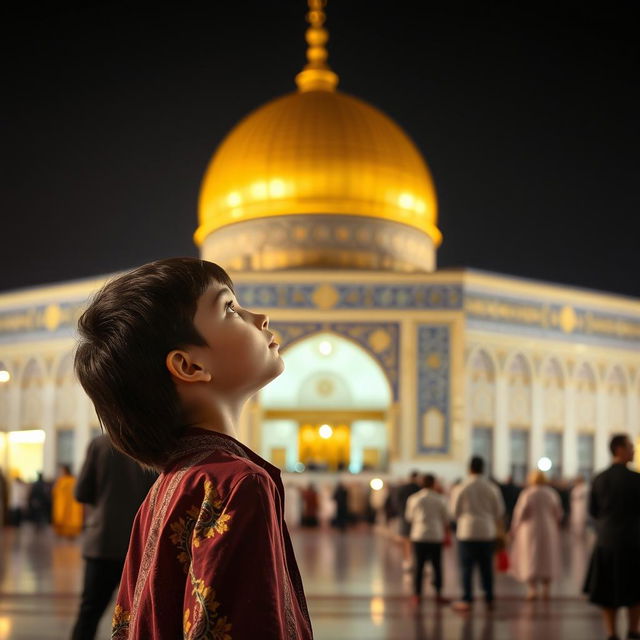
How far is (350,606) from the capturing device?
26.9 ft

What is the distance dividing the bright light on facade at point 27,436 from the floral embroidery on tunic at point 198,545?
81.6 feet

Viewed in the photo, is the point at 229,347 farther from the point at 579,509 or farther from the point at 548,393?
the point at 548,393

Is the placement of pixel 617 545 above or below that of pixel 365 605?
above

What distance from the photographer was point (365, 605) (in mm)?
8328

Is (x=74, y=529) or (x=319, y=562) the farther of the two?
(x=74, y=529)

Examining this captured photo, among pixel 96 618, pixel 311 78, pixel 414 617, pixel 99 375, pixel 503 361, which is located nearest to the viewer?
pixel 99 375

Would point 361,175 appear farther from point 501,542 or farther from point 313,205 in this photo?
point 501,542

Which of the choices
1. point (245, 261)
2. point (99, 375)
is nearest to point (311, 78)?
point (245, 261)

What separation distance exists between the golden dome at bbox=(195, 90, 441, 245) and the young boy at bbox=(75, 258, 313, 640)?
24.2 meters

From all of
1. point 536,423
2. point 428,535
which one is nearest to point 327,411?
point 536,423

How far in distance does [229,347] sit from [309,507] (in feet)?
60.5

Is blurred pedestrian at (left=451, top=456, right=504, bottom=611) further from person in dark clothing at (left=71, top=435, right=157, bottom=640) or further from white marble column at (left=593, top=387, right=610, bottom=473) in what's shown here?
white marble column at (left=593, top=387, right=610, bottom=473)

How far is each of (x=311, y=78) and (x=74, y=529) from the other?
55.0ft

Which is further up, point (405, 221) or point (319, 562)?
point (405, 221)
